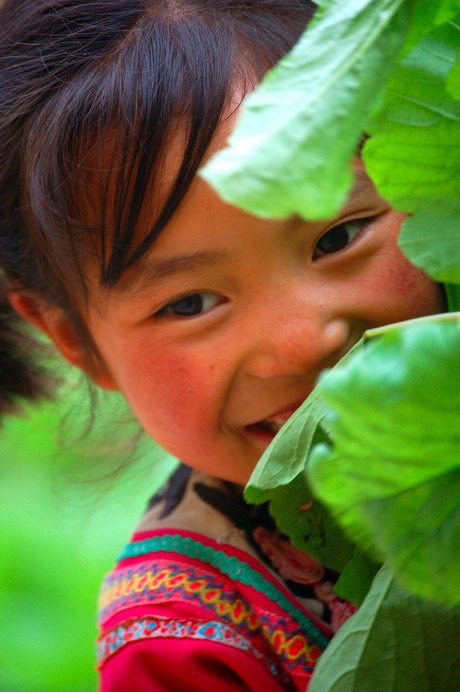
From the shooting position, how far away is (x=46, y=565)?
86.7 inches

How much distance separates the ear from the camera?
103 cm

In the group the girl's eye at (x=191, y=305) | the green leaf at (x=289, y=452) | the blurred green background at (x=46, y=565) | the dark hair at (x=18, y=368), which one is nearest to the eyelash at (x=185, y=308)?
the girl's eye at (x=191, y=305)

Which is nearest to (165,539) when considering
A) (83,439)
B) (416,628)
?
(83,439)

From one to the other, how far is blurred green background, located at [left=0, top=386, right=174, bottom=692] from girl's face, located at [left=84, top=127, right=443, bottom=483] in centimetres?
98

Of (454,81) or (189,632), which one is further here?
(189,632)

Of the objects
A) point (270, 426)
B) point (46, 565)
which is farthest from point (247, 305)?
point (46, 565)

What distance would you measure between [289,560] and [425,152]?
0.59m

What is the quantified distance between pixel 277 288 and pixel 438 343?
36cm

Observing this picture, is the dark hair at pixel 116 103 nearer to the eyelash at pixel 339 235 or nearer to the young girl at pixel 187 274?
the young girl at pixel 187 274

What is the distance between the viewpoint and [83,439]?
4.48ft

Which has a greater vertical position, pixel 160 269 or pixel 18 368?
pixel 160 269

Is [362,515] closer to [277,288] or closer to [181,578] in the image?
[277,288]

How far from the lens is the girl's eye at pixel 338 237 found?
2.63ft

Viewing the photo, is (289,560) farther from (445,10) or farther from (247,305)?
(445,10)
